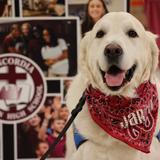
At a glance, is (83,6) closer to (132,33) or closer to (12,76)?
(12,76)

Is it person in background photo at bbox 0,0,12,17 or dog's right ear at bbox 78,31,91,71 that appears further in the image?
person in background photo at bbox 0,0,12,17

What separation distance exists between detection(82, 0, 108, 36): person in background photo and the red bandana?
2.26ft

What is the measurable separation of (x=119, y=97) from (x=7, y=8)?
2.79 ft

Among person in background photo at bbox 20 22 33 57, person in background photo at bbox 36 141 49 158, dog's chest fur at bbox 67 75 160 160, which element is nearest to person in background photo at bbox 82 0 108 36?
person in background photo at bbox 20 22 33 57

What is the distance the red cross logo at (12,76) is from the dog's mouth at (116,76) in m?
0.83

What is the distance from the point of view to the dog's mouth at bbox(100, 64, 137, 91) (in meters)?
1.48

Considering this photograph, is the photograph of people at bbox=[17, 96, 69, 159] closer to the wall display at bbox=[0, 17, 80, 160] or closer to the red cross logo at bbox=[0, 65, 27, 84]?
the wall display at bbox=[0, 17, 80, 160]

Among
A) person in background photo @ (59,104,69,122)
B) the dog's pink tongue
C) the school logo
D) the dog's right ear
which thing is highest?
the dog's right ear

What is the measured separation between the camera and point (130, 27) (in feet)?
4.94

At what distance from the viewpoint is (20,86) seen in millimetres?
2279

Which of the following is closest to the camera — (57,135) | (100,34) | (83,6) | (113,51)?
(113,51)

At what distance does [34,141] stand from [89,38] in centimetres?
91

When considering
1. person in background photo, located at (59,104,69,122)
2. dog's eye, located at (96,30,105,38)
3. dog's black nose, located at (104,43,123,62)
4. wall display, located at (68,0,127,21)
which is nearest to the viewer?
dog's black nose, located at (104,43,123,62)

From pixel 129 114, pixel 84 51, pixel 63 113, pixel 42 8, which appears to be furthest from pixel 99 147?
pixel 42 8
